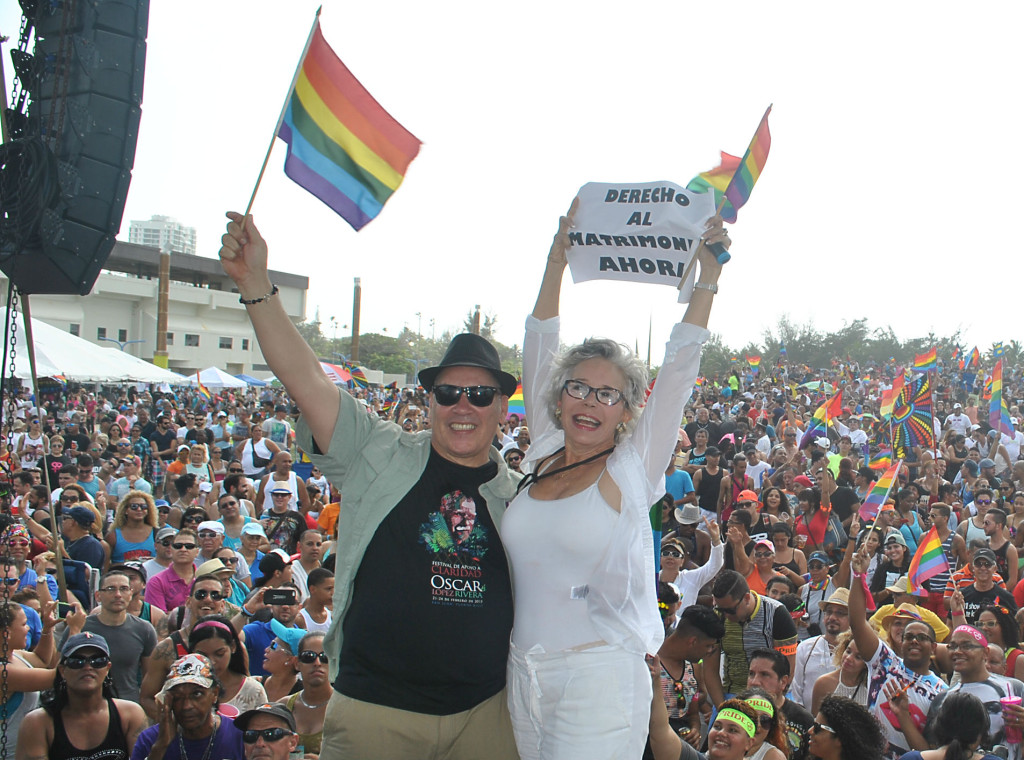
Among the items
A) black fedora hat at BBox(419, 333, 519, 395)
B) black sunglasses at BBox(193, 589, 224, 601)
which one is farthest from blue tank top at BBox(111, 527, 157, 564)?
black fedora hat at BBox(419, 333, 519, 395)

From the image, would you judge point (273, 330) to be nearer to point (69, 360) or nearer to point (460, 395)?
point (460, 395)

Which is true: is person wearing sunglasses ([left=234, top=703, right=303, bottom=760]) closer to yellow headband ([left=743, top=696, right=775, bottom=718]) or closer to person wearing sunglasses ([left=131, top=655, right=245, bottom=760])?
person wearing sunglasses ([left=131, top=655, right=245, bottom=760])

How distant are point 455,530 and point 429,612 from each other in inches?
10.1

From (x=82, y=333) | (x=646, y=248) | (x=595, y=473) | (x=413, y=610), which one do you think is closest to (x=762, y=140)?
(x=646, y=248)

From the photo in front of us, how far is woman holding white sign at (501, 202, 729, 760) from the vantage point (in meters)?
2.44

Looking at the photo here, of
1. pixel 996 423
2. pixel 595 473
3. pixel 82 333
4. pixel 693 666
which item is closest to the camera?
pixel 595 473

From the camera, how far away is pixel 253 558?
24.3 ft

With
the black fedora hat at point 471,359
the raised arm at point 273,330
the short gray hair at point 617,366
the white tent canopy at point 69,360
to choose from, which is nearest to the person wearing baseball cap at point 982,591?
the short gray hair at point 617,366

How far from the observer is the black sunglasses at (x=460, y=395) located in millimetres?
2791

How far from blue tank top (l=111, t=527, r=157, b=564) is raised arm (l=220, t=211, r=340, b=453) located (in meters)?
5.51

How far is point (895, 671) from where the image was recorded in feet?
16.2

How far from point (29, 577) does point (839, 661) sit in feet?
18.1

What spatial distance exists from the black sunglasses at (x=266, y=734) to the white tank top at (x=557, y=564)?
1902 millimetres

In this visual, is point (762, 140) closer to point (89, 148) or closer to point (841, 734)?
point (841, 734)
